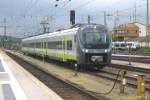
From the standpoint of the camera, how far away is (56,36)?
42875 millimetres

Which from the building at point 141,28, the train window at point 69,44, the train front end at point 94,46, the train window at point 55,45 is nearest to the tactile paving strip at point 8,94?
the train front end at point 94,46

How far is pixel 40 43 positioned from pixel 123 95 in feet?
130

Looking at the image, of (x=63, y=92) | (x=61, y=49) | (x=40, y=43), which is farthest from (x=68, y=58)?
(x=40, y=43)

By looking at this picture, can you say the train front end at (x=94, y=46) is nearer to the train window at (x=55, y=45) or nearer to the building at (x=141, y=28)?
the train window at (x=55, y=45)

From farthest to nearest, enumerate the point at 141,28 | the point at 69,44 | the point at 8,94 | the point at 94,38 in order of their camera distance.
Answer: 1. the point at 141,28
2. the point at 69,44
3. the point at 94,38
4. the point at 8,94

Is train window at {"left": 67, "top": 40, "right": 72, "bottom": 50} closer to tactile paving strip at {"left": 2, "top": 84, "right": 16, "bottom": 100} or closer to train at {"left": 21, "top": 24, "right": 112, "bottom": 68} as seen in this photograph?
train at {"left": 21, "top": 24, "right": 112, "bottom": 68}

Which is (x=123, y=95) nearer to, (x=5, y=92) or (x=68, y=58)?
(x=5, y=92)

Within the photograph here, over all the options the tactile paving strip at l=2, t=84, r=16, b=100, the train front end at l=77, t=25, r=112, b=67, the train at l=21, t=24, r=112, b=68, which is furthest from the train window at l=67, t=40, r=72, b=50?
the tactile paving strip at l=2, t=84, r=16, b=100

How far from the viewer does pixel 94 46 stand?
31.8m

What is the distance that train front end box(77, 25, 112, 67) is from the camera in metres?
31.5

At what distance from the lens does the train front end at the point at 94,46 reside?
3148 centimetres

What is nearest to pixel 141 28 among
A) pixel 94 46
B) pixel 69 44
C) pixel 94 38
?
pixel 69 44

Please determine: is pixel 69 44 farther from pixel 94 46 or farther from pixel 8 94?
pixel 8 94

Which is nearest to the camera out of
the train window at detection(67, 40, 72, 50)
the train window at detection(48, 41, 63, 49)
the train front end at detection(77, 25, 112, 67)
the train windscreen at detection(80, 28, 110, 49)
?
the train front end at detection(77, 25, 112, 67)
